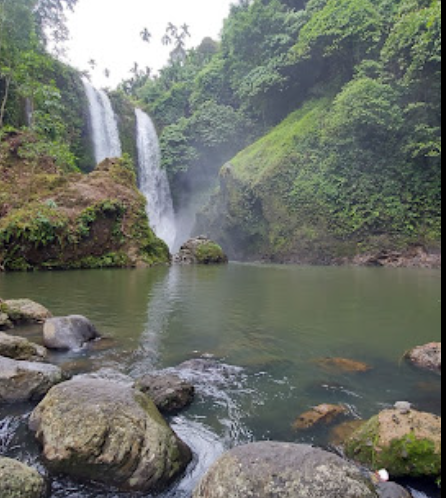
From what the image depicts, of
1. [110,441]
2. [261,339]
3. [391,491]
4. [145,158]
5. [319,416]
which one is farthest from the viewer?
[145,158]

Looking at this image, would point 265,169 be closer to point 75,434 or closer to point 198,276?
point 198,276

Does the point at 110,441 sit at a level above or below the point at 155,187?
below

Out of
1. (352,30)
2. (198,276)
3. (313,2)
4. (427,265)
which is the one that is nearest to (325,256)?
(427,265)

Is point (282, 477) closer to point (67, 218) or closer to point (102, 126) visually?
point (67, 218)

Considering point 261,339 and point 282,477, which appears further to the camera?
point 261,339

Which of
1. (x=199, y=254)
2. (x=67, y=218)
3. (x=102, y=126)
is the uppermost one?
(x=102, y=126)

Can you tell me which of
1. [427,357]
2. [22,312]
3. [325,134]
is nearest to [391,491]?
[427,357]

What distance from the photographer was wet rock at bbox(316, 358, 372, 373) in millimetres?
5215

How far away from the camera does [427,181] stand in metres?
22.1

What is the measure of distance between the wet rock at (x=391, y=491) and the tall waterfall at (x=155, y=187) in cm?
2787

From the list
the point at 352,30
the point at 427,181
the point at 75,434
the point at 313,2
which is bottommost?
the point at 75,434

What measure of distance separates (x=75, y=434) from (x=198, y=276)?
513 inches

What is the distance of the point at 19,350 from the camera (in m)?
5.21

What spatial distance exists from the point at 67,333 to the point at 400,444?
4.69m
